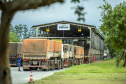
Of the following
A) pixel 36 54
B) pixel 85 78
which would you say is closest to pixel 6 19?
pixel 85 78

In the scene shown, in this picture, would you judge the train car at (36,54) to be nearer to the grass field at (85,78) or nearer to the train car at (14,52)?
the grass field at (85,78)

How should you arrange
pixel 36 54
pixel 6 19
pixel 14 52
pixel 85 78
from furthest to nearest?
pixel 14 52 < pixel 36 54 < pixel 85 78 < pixel 6 19

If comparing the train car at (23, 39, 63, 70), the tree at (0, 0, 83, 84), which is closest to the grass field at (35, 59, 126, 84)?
the train car at (23, 39, 63, 70)

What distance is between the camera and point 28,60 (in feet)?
93.5

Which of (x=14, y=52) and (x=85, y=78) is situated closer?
(x=85, y=78)

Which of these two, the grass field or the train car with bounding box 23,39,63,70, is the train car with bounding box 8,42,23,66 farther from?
the grass field

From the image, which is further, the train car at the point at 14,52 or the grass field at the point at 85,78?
the train car at the point at 14,52

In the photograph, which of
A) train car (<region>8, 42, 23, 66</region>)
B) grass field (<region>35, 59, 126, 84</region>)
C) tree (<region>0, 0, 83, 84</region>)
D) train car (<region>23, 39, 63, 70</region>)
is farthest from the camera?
train car (<region>8, 42, 23, 66</region>)

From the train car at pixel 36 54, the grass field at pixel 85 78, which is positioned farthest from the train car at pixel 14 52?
the grass field at pixel 85 78

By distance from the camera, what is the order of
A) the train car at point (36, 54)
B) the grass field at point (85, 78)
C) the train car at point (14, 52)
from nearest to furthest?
the grass field at point (85, 78), the train car at point (36, 54), the train car at point (14, 52)

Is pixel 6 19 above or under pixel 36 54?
above

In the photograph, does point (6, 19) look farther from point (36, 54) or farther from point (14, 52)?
point (14, 52)

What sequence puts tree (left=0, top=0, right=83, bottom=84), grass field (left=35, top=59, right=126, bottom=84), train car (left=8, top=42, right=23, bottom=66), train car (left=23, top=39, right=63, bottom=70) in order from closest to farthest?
tree (left=0, top=0, right=83, bottom=84) < grass field (left=35, top=59, right=126, bottom=84) < train car (left=23, top=39, right=63, bottom=70) < train car (left=8, top=42, right=23, bottom=66)

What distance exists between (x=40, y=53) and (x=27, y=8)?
21935 millimetres
